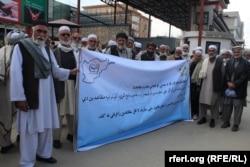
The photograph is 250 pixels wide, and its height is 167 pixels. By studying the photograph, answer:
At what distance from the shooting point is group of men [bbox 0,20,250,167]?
3.27 meters

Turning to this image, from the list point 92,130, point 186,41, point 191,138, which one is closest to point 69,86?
point 92,130

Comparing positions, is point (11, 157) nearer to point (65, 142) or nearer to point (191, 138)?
point (65, 142)

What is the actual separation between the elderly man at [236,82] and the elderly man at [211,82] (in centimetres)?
18

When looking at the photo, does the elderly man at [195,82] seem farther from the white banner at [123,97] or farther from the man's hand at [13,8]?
the man's hand at [13,8]

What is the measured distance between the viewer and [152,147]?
14.7ft

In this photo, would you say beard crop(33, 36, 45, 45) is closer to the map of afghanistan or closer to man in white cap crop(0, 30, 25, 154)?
man in white cap crop(0, 30, 25, 154)

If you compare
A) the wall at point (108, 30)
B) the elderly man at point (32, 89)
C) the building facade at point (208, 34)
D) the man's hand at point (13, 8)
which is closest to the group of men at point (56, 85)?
the elderly man at point (32, 89)

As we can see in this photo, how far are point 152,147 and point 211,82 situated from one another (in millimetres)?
2293

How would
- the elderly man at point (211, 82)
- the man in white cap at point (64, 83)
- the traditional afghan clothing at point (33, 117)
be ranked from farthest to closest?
1. the elderly man at point (211, 82)
2. the man in white cap at point (64, 83)
3. the traditional afghan clothing at point (33, 117)

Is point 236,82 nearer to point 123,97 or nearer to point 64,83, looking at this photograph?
point 123,97

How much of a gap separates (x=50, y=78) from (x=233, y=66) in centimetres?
385

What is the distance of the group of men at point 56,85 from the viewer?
3.27 metres

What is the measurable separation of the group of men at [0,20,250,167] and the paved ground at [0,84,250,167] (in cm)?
25

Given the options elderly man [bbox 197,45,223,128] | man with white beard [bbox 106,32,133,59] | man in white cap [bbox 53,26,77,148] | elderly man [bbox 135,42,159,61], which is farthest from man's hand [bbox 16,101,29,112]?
elderly man [bbox 197,45,223,128]
